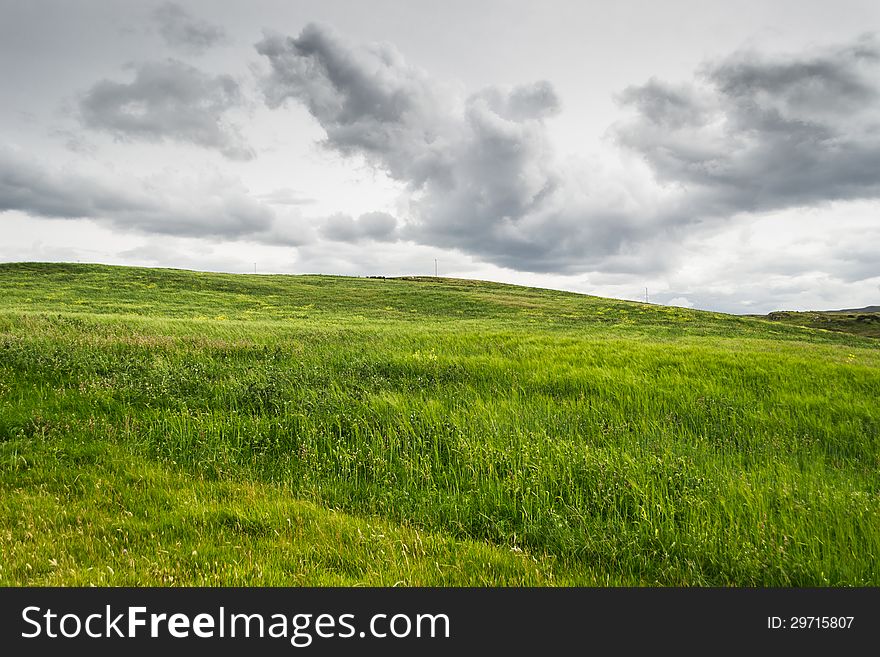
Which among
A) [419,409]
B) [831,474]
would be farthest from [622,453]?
[419,409]

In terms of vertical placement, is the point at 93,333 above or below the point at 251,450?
above

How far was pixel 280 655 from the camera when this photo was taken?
3346 millimetres

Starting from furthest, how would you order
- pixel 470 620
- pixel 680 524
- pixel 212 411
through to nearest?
pixel 212 411 → pixel 680 524 → pixel 470 620

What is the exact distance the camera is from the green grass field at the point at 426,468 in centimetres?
470

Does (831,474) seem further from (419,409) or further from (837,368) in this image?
(837,368)

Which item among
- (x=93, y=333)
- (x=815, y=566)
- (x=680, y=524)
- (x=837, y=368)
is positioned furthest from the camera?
(x=93, y=333)

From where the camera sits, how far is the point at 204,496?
5.94m

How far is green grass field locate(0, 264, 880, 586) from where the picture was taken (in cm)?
470

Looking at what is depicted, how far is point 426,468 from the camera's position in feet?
23.2

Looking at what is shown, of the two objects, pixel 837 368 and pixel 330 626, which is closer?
pixel 330 626

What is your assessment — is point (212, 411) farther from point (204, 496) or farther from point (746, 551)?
point (746, 551)

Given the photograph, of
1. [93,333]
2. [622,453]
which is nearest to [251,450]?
[622,453]

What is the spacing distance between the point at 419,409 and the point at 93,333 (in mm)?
13149

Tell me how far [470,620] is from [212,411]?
7.46 m
